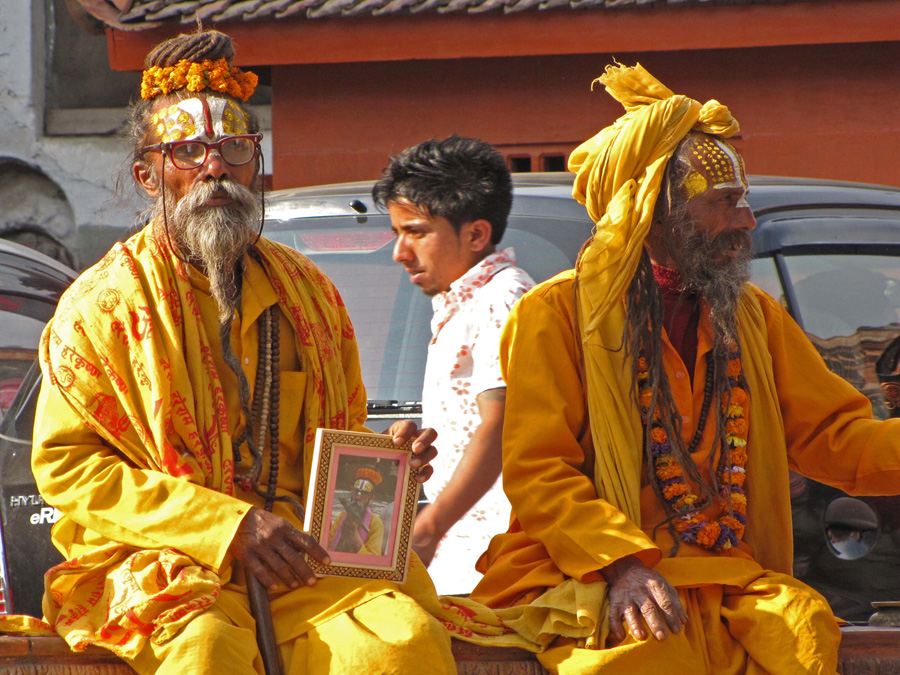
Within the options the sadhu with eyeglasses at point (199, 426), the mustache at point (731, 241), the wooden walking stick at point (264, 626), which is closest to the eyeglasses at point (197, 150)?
the sadhu with eyeglasses at point (199, 426)

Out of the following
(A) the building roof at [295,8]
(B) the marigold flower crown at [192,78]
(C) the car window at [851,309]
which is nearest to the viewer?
(B) the marigold flower crown at [192,78]

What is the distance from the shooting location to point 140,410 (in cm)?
301

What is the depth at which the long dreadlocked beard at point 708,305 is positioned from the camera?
3289 millimetres

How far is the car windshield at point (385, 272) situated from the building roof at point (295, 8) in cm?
459

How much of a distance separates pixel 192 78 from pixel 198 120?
0.12 meters

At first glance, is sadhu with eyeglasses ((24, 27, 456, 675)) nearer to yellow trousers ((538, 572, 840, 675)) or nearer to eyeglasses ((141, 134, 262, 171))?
eyeglasses ((141, 134, 262, 171))

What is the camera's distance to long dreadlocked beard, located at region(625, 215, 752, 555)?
10.8 feet

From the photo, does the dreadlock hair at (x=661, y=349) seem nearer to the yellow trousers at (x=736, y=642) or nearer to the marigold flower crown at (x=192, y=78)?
the yellow trousers at (x=736, y=642)

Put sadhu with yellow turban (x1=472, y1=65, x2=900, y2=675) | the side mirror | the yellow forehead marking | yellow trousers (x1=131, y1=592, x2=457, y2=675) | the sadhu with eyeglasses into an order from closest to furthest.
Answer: yellow trousers (x1=131, y1=592, x2=457, y2=675) < the sadhu with eyeglasses < sadhu with yellow turban (x1=472, y1=65, x2=900, y2=675) < the yellow forehead marking < the side mirror

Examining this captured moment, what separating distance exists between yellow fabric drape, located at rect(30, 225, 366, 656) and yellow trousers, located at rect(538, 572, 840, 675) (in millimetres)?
914

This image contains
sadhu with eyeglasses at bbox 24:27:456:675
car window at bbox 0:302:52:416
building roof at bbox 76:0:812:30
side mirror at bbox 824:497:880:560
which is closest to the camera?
sadhu with eyeglasses at bbox 24:27:456:675

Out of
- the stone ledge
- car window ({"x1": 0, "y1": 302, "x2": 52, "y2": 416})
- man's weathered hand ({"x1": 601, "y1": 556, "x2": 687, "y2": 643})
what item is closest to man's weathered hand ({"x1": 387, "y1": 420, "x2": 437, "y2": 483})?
the stone ledge

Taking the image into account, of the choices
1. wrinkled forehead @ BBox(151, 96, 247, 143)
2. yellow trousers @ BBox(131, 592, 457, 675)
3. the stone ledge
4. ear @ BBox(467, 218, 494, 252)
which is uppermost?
wrinkled forehead @ BBox(151, 96, 247, 143)

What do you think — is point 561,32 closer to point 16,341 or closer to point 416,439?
point 16,341
